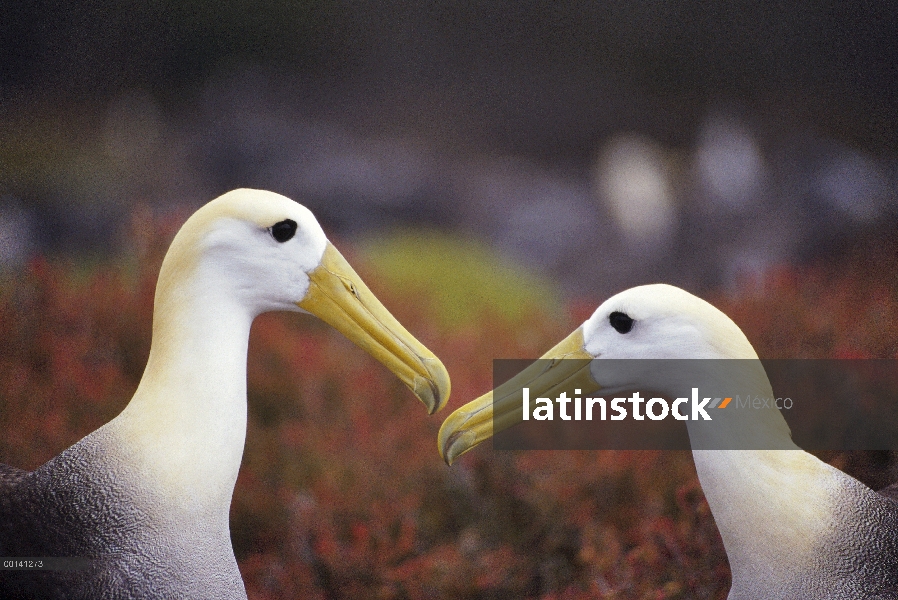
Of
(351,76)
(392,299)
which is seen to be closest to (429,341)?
(392,299)

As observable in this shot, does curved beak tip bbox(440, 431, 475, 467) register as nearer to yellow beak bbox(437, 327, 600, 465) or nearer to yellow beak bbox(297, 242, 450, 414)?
yellow beak bbox(437, 327, 600, 465)

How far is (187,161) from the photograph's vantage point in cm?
252

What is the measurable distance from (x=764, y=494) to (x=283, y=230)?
135 centimetres

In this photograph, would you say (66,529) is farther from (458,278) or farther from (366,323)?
(458,278)

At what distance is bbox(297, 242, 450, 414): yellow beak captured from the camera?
6.99 ft

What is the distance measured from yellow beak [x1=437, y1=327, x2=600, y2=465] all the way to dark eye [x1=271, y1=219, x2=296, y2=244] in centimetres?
65

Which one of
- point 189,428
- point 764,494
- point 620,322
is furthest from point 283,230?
point 764,494

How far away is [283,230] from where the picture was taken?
2.08 metres

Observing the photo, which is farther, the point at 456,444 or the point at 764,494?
the point at 456,444

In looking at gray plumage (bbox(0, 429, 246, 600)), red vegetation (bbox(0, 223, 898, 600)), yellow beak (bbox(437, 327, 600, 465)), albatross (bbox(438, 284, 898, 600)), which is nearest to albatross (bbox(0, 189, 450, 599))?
gray plumage (bbox(0, 429, 246, 600))

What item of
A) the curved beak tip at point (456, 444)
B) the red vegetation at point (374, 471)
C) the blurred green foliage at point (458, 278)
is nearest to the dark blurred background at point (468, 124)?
the blurred green foliage at point (458, 278)

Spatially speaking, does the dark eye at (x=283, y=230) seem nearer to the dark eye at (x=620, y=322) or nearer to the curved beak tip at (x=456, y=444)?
the curved beak tip at (x=456, y=444)

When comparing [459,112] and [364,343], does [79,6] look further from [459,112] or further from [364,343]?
[364,343]

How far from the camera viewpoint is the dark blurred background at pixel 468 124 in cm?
254
